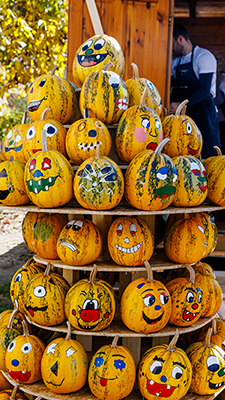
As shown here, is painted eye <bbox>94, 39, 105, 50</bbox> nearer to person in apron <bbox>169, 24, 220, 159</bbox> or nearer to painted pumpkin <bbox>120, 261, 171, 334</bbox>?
painted pumpkin <bbox>120, 261, 171, 334</bbox>

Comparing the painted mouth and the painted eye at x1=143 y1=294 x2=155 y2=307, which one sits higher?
the painted mouth

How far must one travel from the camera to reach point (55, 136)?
2207mm

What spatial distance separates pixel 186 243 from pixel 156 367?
0.74 m

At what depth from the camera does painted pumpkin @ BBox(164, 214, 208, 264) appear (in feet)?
7.27

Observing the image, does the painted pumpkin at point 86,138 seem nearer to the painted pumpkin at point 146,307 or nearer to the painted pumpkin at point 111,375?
the painted pumpkin at point 146,307

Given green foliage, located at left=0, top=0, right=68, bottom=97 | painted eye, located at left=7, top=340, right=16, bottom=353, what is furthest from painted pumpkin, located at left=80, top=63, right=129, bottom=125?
green foliage, located at left=0, top=0, right=68, bottom=97

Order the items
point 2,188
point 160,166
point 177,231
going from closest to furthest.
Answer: point 160,166, point 2,188, point 177,231

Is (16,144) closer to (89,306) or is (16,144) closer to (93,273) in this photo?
(93,273)

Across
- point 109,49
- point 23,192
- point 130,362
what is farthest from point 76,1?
point 130,362

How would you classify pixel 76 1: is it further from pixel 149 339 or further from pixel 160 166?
pixel 149 339

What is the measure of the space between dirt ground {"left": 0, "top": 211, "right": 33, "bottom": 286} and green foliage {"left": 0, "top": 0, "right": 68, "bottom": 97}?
Answer: 8.92 feet

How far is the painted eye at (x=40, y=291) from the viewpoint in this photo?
212cm

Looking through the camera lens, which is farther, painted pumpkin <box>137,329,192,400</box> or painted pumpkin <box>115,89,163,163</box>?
painted pumpkin <box>115,89,163,163</box>

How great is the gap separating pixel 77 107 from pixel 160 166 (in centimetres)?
94
